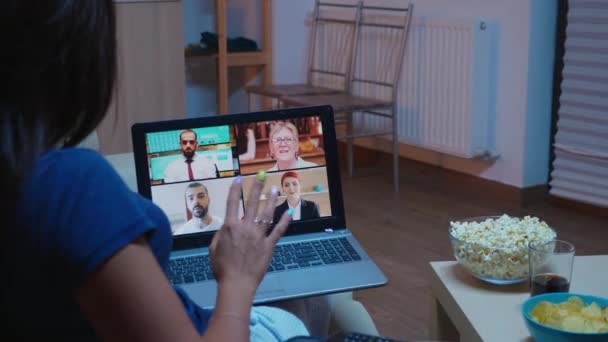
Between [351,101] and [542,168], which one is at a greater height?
[351,101]

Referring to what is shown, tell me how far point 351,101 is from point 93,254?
325cm

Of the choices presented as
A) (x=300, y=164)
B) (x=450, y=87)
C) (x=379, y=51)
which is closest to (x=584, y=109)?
(x=450, y=87)

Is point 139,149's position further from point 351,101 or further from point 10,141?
point 351,101

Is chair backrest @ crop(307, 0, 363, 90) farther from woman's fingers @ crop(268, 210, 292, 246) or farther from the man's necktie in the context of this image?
woman's fingers @ crop(268, 210, 292, 246)

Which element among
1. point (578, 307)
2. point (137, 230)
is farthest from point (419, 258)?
point (137, 230)

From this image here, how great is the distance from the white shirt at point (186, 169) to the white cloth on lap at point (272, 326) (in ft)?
1.00

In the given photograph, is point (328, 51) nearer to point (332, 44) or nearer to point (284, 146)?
point (332, 44)

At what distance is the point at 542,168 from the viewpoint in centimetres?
376

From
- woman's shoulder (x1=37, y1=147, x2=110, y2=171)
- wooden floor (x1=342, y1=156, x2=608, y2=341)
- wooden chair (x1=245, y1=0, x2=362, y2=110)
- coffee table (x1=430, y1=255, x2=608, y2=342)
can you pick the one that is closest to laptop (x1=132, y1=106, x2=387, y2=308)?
coffee table (x1=430, y1=255, x2=608, y2=342)

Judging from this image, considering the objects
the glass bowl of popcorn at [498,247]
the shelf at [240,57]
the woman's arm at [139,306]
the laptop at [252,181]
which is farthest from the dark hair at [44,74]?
the shelf at [240,57]

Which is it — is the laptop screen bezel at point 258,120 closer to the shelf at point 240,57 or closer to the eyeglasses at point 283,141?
the eyeglasses at point 283,141

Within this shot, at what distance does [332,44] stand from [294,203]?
3.09 m

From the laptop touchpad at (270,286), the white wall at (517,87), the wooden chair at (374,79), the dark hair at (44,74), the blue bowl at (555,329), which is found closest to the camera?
the dark hair at (44,74)

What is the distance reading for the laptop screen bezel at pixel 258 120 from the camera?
1.51 m
